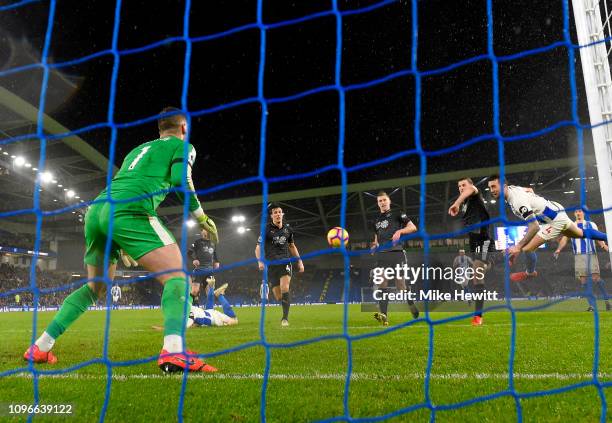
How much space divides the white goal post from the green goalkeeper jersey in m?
2.34

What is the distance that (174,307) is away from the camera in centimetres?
274

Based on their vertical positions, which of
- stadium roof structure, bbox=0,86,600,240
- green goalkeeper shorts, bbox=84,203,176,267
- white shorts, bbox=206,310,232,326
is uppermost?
stadium roof structure, bbox=0,86,600,240

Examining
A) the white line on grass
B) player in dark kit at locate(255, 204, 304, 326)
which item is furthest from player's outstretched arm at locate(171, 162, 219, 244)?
player in dark kit at locate(255, 204, 304, 326)

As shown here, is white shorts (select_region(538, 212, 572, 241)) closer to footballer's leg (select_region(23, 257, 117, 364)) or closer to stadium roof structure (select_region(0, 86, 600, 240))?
footballer's leg (select_region(23, 257, 117, 364))

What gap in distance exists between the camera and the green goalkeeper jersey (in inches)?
113

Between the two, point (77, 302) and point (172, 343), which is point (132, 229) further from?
point (77, 302)

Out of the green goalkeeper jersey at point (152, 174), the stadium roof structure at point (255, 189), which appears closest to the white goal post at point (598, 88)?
the green goalkeeper jersey at point (152, 174)

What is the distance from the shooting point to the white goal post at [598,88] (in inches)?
107

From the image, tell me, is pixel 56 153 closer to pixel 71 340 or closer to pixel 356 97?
pixel 356 97

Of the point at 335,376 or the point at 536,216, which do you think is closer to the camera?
the point at 335,376

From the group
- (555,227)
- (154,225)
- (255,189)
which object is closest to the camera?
(154,225)

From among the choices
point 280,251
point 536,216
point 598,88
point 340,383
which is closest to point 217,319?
point 280,251

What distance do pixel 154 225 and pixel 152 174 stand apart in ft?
1.06

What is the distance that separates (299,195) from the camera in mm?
26406
